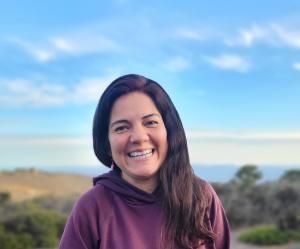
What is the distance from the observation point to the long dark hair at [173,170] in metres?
1.84

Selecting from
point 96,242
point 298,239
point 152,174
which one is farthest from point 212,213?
point 298,239

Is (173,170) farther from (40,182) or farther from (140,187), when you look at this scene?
(40,182)

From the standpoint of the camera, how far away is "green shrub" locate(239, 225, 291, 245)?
1177cm

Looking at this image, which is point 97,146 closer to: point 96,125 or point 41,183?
point 96,125

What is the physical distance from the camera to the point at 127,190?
6.05 ft

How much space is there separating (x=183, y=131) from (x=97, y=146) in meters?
0.31

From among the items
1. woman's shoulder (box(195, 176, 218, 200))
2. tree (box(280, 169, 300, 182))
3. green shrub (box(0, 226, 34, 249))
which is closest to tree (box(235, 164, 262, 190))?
tree (box(280, 169, 300, 182))

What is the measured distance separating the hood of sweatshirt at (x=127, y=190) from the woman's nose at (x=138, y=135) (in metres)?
0.16

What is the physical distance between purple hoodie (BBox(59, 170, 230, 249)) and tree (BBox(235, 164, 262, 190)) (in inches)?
669

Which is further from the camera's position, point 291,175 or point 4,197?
point 291,175

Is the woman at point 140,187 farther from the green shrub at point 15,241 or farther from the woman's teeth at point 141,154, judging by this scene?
the green shrub at point 15,241

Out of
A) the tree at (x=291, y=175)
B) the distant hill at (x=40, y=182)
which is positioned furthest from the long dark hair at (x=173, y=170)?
the tree at (x=291, y=175)

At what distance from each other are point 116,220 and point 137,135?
0.29m

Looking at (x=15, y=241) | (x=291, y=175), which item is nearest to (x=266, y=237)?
(x=15, y=241)
